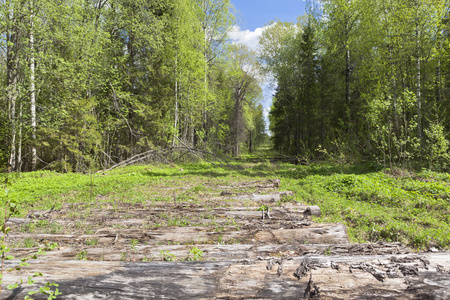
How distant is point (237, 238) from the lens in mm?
4605

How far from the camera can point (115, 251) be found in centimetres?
392

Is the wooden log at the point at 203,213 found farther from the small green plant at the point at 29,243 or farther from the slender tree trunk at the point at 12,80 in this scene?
the slender tree trunk at the point at 12,80

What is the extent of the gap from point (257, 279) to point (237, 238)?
2.39 metres

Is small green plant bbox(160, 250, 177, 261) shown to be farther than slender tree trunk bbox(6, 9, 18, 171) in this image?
No

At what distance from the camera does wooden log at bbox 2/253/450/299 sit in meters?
2.08

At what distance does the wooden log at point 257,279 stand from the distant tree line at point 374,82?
393 inches

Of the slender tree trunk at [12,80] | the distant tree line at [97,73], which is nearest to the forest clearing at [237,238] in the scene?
the slender tree trunk at [12,80]

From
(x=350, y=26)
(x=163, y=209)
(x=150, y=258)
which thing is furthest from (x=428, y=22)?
(x=150, y=258)

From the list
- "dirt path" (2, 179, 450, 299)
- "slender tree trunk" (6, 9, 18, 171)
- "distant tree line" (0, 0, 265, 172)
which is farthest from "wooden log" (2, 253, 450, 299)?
"slender tree trunk" (6, 9, 18, 171)

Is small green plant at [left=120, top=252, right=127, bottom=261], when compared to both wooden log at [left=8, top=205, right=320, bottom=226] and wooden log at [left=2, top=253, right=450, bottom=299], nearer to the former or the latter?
wooden log at [left=2, top=253, right=450, bottom=299]

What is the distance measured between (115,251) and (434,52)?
719 inches

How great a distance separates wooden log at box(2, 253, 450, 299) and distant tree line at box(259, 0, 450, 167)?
9.98 metres

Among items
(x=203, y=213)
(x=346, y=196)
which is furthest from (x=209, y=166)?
(x=203, y=213)

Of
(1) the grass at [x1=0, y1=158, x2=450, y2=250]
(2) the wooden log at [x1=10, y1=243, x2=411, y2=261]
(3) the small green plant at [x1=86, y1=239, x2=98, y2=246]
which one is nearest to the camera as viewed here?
(2) the wooden log at [x1=10, y1=243, x2=411, y2=261]
